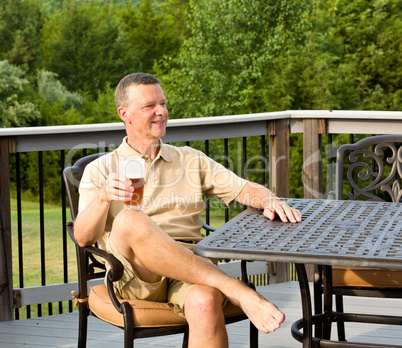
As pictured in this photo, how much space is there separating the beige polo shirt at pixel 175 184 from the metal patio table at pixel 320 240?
26cm

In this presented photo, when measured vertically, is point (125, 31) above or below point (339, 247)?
above

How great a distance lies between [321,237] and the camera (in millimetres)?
2000

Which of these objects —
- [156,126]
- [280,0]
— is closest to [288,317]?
[156,126]

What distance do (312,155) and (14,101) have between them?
2082 cm

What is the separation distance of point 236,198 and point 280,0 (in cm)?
1838

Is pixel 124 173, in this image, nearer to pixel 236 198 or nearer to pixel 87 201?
pixel 87 201

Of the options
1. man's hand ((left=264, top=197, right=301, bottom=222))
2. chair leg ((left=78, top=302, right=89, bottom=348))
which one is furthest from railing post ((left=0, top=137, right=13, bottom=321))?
man's hand ((left=264, top=197, right=301, bottom=222))

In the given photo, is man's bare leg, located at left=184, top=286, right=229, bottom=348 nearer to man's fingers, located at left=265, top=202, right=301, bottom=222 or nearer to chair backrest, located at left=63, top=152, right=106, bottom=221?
man's fingers, located at left=265, top=202, right=301, bottom=222

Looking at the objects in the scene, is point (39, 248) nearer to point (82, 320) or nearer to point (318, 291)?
point (82, 320)

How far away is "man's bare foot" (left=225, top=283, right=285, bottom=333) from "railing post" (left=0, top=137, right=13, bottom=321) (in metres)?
1.68

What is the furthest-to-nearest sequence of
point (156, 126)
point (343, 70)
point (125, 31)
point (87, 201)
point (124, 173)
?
point (125, 31) < point (343, 70) < point (156, 126) < point (87, 201) < point (124, 173)

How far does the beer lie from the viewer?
2070mm

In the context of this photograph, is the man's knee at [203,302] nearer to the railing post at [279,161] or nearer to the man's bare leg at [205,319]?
the man's bare leg at [205,319]

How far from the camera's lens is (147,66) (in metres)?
31.0
